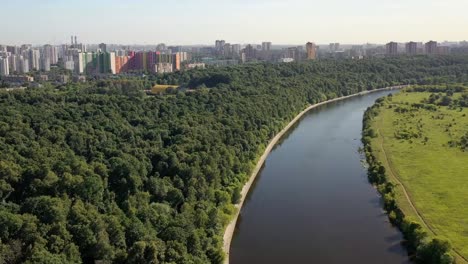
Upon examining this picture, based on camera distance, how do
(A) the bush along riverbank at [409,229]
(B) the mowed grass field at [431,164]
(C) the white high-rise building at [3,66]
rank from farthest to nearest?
(C) the white high-rise building at [3,66] → (B) the mowed grass field at [431,164] → (A) the bush along riverbank at [409,229]

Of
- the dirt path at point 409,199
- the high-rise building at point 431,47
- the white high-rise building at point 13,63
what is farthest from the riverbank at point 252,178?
the high-rise building at point 431,47

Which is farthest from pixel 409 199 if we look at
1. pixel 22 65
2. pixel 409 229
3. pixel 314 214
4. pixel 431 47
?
pixel 431 47

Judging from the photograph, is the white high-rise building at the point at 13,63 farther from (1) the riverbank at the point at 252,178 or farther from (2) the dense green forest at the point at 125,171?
(1) the riverbank at the point at 252,178

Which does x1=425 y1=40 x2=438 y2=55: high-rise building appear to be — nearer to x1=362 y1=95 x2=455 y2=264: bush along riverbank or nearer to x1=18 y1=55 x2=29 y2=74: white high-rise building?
x1=18 y1=55 x2=29 y2=74: white high-rise building

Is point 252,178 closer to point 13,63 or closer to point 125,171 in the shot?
point 125,171

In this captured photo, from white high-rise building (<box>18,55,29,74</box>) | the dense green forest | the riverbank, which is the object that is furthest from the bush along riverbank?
white high-rise building (<box>18,55,29,74</box>)

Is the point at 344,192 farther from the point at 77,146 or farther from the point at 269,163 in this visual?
the point at 77,146
